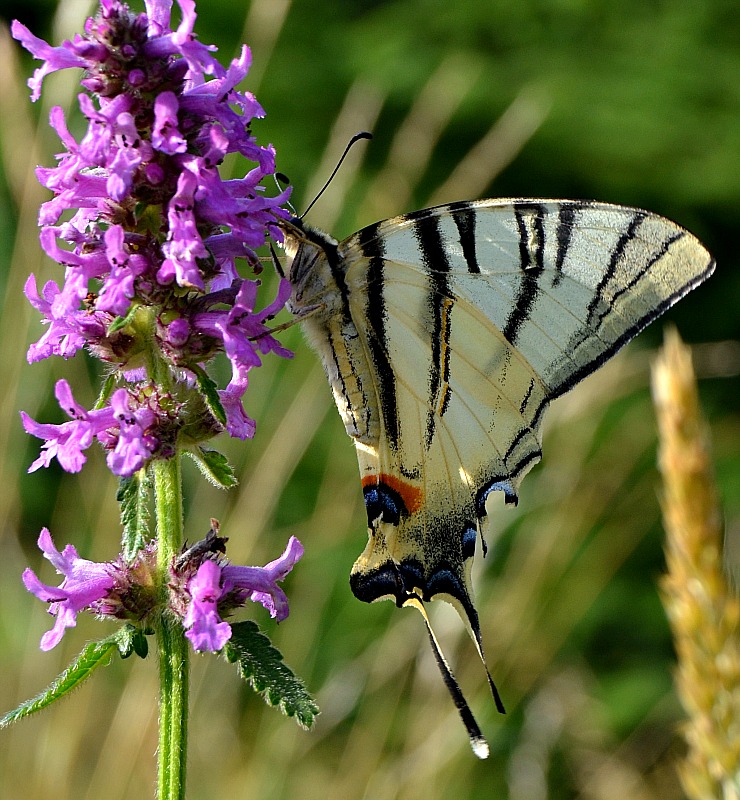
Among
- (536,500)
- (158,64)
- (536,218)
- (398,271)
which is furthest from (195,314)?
(536,500)

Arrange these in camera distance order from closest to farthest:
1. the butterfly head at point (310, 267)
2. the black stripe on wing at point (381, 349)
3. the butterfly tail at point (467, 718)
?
1. the butterfly tail at point (467, 718)
2. the butterfly head at point (310, 267)
3. the black stripe on wing at point (381, 349)

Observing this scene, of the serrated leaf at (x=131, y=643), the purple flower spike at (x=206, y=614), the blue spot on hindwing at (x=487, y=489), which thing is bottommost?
the blue spot on hindwing at (x=487, y=489)

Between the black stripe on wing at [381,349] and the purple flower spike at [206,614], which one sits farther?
the black stripe on wing at [381,349]

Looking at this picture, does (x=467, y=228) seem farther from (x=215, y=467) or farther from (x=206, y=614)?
(x=206, y=614)

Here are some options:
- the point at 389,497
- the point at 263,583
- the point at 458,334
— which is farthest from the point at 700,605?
the point at 263,583

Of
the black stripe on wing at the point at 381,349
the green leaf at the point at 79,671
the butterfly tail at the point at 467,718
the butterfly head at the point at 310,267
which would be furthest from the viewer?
the black stripe on wing at the point at 381,349

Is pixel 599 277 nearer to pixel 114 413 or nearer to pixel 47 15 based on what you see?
pixel 114 413

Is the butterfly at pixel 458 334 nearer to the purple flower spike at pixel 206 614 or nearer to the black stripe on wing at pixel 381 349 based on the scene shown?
the black stripe on wing at pixel 381 349

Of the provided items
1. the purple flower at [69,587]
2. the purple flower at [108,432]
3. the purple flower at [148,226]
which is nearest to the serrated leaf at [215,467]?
the purple flower at [148,226]
